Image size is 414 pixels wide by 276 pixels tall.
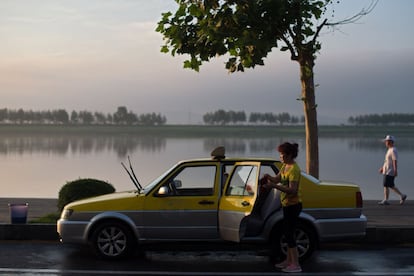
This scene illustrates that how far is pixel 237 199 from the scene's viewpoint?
1041 centimetres

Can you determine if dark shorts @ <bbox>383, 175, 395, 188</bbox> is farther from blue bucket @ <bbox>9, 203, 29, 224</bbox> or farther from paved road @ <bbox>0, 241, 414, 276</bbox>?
blue bucket @ <bbox>9, 203, 29, 224</bbox>

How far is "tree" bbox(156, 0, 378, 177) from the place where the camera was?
14461 millimetres

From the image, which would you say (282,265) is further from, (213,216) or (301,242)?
(213,216)

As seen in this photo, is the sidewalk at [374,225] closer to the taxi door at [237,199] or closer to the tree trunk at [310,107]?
the tree trunk at [310,107]

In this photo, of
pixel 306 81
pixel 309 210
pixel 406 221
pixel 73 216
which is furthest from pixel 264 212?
pixel 306 81

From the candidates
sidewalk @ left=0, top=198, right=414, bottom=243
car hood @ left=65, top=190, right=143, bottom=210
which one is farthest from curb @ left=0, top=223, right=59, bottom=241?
car hood @ left=65, top=190, right=143, bottom=210

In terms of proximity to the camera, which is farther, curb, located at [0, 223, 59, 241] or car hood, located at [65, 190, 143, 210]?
curb, located at [0, 223, 59, 241]

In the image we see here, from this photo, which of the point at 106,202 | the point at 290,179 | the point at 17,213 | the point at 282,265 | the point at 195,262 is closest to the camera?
the point at 290,179

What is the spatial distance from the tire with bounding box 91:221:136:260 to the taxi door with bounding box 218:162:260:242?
146 cm

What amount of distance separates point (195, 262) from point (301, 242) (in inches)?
65.5

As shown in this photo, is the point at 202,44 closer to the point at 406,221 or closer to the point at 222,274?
the point at 406,221

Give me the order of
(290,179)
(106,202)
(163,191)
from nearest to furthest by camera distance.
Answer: (290,179)
(163,191)
(106,202)

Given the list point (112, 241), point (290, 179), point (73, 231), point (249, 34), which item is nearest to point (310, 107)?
point (249, 34)

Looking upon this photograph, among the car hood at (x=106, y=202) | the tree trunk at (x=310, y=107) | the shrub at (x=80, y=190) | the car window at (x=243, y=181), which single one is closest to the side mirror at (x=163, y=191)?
the car hood at (x=106, y=202)
